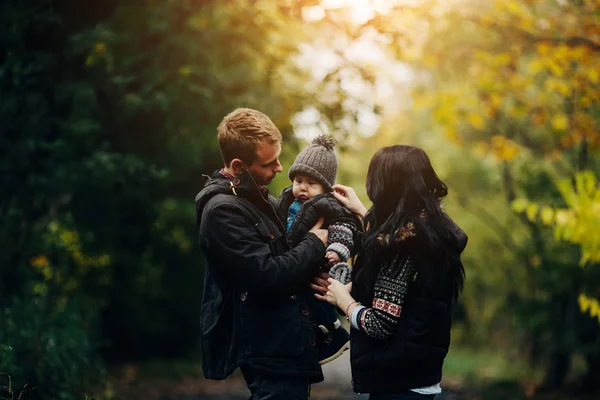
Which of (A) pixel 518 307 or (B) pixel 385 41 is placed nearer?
(B) pixel 385 41

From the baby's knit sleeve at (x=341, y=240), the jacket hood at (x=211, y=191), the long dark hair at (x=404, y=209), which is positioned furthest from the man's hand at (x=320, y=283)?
the jacket hood at (x=211, y=191)

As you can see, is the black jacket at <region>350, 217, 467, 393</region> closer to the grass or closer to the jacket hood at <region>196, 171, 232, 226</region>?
the jacket hood at <region>196, 171, 232, 226</region>

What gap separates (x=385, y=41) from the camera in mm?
9117

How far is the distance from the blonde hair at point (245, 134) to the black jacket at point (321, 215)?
0.36m

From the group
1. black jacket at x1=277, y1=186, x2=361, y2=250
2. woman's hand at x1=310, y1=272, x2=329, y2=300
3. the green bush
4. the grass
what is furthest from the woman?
the grass

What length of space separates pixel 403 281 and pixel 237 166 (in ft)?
3.15

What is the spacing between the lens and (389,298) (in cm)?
338

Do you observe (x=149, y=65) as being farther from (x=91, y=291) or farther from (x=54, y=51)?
(x=91, y=291)

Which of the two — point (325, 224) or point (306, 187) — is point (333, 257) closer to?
point (325, 224)

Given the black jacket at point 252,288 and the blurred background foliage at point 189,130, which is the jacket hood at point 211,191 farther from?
the blurred background foliage at point 189,130

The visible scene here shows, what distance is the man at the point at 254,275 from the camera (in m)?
3.57

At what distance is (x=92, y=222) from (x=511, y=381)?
7008mm

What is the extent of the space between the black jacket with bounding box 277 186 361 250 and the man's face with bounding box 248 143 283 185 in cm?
24

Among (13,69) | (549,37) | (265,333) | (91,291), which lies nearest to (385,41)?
(549,37)
